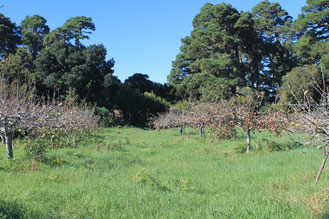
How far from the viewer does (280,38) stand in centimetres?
3872

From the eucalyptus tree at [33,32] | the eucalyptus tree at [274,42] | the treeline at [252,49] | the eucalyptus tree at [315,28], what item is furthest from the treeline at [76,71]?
the eucalyptus tree at [315,28]

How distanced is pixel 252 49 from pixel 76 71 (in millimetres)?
22770

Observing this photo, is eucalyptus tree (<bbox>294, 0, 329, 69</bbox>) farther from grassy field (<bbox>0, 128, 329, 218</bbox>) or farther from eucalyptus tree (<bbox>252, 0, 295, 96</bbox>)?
grassy field (<bbox>0, 128, 329, 218</bbox>)

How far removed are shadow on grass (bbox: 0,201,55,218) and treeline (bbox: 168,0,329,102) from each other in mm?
25350

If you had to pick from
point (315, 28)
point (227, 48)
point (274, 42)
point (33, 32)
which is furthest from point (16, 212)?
point (33, 32)

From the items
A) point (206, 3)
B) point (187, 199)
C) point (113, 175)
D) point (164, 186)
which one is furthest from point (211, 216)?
point (206, 3)

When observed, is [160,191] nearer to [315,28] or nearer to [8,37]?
[315,28]

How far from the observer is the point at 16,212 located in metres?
3.82

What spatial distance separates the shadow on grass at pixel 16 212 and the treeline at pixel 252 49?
83.2 feet

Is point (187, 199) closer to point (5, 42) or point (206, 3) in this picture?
point (206, 3)

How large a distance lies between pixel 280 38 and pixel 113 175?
3865cm

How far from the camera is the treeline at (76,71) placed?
29.7 m

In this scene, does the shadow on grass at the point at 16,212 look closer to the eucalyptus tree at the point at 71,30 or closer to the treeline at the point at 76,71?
the treeline at the point at 76,71

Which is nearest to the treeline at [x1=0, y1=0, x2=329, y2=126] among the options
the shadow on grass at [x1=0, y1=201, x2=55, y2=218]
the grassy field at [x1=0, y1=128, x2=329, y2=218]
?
the grassy field at [x1=0, y1=128, x2=329, y2=218]
